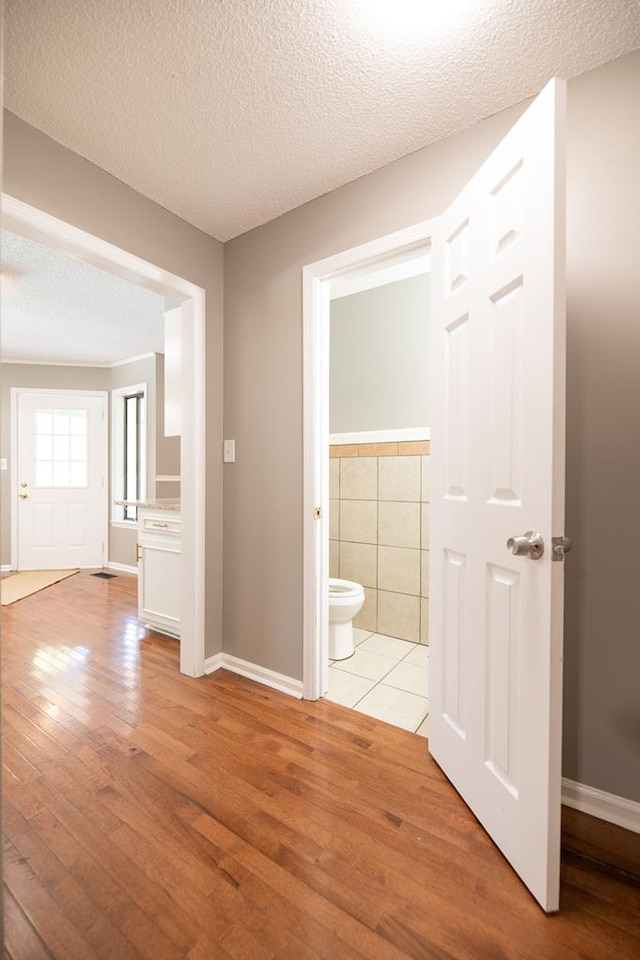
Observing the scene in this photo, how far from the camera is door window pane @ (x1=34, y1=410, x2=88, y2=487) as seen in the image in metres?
5.13

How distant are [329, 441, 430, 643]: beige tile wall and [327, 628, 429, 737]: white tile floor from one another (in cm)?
19

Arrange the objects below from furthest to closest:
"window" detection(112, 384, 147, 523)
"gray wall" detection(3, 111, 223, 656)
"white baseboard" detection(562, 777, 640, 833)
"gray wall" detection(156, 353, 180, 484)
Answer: "window" detection(112, 384, 147, 523) → "gray wall" detection(156, 353, 180, 484) → "gray wall" detection(3, 111, 223, 656) → "white baseboard" detection(562, 777, 640, 833)

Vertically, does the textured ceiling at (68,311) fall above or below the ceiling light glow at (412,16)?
above

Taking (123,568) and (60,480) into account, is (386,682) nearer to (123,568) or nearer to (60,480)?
(123,568)

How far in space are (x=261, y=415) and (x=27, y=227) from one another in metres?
1.19

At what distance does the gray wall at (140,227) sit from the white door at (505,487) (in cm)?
128

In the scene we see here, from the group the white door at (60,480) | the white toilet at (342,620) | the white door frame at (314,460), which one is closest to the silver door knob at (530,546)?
the white door frame at (314,460)

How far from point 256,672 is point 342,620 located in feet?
1.86

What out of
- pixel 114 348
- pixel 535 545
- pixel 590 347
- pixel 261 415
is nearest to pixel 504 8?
pixel 590 347

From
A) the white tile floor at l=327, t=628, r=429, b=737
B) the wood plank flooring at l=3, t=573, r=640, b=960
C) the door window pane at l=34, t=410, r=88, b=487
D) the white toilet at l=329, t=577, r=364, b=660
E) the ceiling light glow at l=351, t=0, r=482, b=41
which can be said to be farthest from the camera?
the door window pane at l=34, t=410, r=88, b=487

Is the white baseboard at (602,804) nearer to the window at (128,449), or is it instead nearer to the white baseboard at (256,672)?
the white baseboard at (256,672)

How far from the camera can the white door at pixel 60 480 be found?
5.07 meters

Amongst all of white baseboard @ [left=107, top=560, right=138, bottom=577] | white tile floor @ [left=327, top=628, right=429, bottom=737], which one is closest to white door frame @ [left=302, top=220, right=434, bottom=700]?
white tile floor @ [left=327, top=628, right=429, bottom=737]

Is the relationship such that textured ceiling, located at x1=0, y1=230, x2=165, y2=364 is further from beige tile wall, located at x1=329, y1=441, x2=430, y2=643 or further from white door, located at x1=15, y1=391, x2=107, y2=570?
beige tile wall, located at x1=329, y1=441, x2=430, y2=643
